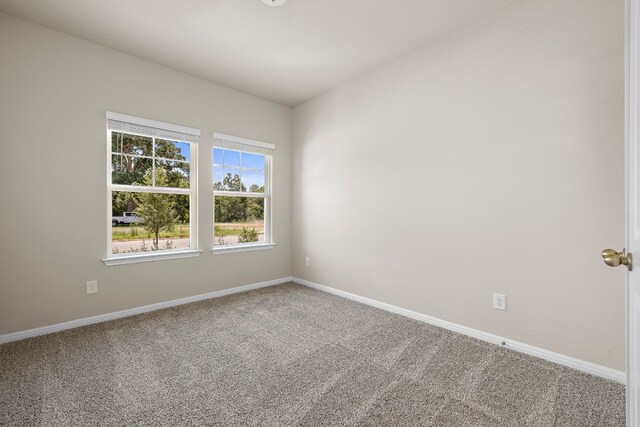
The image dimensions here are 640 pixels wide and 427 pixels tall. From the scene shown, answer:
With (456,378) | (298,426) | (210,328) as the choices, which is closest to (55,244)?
(210,328)

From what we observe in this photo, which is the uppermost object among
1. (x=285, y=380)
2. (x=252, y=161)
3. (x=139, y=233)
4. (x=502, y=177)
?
(x=252, y=161)

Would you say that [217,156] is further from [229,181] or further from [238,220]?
[238,220]

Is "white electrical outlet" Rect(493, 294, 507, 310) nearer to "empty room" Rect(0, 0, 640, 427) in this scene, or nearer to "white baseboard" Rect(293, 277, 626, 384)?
"empty room" Rect(0, 0, 640, 427)

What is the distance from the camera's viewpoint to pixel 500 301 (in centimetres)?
237

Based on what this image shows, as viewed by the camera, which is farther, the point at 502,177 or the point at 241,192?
the point at 241,192

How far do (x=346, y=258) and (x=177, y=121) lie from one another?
246 centimetres

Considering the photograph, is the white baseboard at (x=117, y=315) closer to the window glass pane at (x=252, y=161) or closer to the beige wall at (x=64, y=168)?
the beige wall at (x=64, y=168)

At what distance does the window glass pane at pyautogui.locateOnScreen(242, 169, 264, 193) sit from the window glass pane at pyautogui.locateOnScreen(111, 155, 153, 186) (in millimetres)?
1138

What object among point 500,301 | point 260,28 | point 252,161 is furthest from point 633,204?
point 252,161

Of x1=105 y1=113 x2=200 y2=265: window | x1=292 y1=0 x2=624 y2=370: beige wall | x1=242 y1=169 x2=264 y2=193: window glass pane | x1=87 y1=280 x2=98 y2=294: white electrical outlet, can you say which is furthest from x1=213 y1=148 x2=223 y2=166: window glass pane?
x1=87 y1=280 x2=98 y2=294: white electrical outlet

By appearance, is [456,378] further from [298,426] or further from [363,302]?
[363,302]

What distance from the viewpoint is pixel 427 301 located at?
2.84 meters

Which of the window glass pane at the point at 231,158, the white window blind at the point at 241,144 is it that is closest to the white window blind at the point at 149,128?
the white window blind at the point at 241,144

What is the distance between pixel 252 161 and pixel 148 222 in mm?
1485
